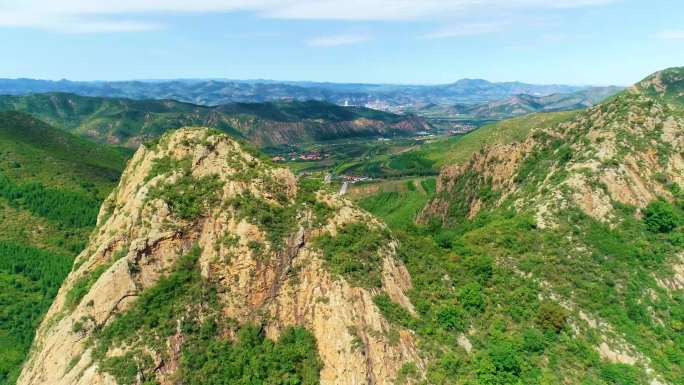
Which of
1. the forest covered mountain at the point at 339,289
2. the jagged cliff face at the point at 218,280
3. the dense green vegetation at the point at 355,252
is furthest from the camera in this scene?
the dense green vegetation at the point at 355,252

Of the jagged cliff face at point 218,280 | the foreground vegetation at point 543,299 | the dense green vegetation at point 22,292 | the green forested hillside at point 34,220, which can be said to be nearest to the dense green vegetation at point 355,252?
the jagged cliff face at point 218,280

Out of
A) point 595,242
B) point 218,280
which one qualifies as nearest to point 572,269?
point 595,242

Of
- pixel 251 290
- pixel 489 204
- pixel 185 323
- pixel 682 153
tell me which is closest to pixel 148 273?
pixel 185 323

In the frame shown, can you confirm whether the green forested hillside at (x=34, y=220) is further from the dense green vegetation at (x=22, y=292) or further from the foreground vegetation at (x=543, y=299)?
the foreground vegetation at (x=543, y=299)

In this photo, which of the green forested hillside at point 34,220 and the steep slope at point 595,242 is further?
the green forested hillside at point 34,220

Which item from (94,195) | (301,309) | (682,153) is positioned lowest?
(94,195)

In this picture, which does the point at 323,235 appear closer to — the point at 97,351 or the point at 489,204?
the point at 97,351

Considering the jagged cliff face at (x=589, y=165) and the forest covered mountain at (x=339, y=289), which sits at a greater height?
the jagged cliff face at (x=589, y=165)
